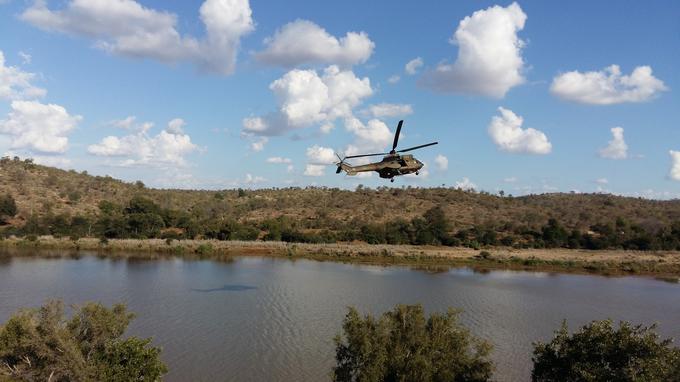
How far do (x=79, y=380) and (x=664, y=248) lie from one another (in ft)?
309

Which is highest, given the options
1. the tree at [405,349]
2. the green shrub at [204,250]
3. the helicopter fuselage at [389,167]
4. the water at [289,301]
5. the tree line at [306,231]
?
the helicopter fuselage at [389,167]

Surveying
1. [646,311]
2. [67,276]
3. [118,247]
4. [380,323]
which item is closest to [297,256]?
[118,247]

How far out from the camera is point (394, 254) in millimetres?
75812

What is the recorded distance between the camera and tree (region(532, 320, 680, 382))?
15.2 meters

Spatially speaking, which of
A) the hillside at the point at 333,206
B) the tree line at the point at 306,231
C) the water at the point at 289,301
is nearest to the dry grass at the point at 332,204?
the hillside at the point at 333,206

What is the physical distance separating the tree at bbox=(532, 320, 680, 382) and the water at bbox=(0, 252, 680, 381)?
29.2 feet

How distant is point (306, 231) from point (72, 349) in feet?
249

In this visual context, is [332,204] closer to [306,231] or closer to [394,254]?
[306,231]

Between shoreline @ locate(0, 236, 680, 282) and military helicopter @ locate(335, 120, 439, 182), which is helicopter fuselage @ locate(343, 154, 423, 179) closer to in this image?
military helicopter @ locate(335, 120, 439, 182)

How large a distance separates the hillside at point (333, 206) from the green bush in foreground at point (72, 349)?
6872cm

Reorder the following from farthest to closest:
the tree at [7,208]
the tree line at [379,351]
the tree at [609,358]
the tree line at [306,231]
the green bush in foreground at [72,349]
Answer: the tree at [7,208] → the tree line at [306,231] → the green bush in foreground at [72,349] → the tree line at [379,351] → the tree at [609,358]

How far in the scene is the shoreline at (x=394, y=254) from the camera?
6988cm

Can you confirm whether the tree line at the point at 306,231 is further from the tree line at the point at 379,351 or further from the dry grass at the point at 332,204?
the tree line at the point at 379,351

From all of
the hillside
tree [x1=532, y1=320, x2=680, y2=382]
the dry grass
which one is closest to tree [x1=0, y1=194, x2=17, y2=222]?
the hillside
